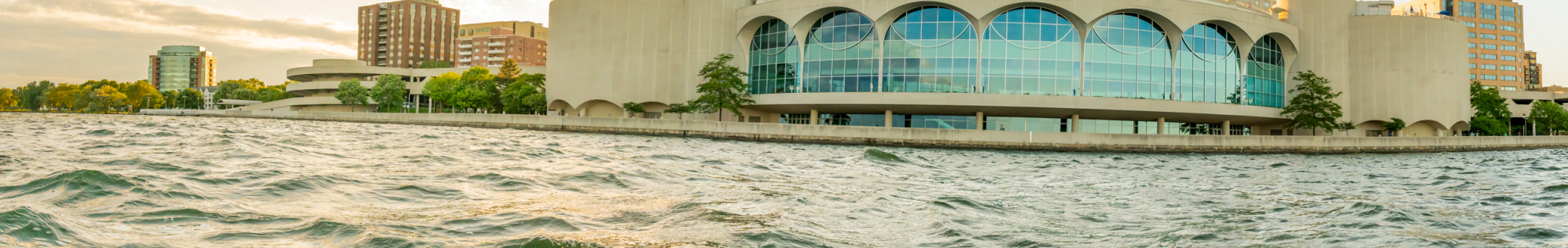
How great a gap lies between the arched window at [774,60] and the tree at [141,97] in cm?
11092

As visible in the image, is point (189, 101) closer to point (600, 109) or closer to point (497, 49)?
point (497, 49)

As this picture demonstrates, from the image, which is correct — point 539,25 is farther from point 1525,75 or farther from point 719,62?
point 1525,75

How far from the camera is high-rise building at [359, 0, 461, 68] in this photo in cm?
18650

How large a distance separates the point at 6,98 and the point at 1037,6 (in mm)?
141330

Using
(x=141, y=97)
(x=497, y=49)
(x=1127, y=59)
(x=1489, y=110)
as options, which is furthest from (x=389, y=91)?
(x=1489, y=110)

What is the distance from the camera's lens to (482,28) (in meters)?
184

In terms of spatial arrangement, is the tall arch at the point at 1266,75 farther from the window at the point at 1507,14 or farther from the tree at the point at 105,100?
the tree at the point at 105,100

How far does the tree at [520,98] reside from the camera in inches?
3329

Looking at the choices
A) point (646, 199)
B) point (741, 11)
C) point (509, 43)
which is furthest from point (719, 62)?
point (509, 43)

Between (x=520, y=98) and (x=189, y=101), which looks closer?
(x=520, y=98)

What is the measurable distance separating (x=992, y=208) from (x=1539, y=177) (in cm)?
1780

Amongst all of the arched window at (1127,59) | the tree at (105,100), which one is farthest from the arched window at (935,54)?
the tree at (105,100)

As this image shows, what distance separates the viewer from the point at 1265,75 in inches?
2685

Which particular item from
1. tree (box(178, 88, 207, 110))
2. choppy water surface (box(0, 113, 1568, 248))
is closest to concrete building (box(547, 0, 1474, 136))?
choppy water surface (box(0, 113, 1568, 248))
